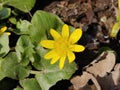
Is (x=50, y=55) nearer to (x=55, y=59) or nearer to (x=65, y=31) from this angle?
(x=55, y=59)

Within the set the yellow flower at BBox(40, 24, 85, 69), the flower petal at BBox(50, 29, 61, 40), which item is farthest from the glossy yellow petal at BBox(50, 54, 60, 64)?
the flower petal at BBox(50, 29, 61, 40)

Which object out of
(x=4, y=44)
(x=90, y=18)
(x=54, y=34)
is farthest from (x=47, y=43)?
(x=90, y=18)

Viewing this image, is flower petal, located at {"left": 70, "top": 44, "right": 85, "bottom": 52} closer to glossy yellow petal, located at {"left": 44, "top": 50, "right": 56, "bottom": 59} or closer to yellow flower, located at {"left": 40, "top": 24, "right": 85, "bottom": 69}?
yellow flower, located at {"left": 40, "top": 24, "right": 85, "bottom": 69}

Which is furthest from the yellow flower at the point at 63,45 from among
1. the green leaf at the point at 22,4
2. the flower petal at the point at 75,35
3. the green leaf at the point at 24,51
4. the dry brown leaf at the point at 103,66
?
the green leaf at the point at 22,4

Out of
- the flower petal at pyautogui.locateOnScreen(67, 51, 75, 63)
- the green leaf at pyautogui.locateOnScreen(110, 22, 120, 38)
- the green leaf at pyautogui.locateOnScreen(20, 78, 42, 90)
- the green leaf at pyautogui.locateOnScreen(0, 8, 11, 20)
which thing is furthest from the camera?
the green leaf at pyautogui.locateOnScreen(110, 22, 120, 38)

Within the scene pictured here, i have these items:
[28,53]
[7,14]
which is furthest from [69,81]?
[7,14]

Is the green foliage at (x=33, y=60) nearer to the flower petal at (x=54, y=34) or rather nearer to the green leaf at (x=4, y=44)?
the green leaf at (x=4, y=44)
